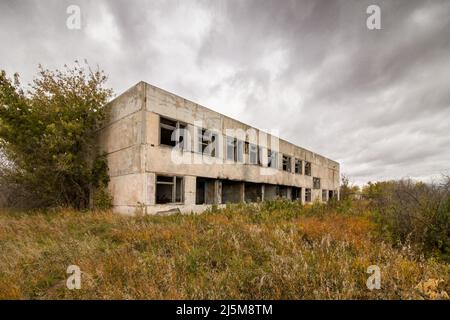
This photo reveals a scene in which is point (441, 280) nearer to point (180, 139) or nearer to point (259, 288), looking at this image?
point (259, 288)

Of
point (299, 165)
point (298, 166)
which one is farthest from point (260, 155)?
point (299, 165)

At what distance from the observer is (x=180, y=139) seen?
40.0ft

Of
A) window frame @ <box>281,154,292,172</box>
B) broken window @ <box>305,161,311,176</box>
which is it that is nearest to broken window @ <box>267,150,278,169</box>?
window frame @ <box>281,154,292,172</box>

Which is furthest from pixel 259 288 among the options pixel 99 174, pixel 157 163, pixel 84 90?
pixel 84 90

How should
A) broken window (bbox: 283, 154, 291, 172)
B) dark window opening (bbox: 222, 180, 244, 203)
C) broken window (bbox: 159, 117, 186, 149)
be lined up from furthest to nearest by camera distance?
broken window (bbox: 283, 154, 291, 172), dark window opening (bbox: 222, 180, 244, 203), broken window (bbox: 159, 117, 186, 149)

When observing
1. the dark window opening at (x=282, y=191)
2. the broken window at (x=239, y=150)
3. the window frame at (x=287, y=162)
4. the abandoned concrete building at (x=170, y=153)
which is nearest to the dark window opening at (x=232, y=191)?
the abandoned concrete building at (x=170, y=153)

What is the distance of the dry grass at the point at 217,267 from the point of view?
3.35 meters

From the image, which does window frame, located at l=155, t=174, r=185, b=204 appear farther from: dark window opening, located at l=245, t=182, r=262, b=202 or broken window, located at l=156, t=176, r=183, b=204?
dark window opening, located at l=245, t=182, r=262, b=202

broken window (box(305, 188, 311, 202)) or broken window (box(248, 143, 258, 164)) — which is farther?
broken window (box(305, 188, 311, 202))

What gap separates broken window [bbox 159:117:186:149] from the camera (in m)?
11.7

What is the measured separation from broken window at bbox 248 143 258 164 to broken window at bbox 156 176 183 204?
7310mm

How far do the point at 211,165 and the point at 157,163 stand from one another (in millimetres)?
3807

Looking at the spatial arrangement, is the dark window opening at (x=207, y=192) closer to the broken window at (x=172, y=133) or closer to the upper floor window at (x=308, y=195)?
the broken window at (x=172, y=133)

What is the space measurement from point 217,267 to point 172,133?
907cm
